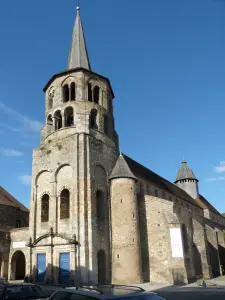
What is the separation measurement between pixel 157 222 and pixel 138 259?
3817 millimetres

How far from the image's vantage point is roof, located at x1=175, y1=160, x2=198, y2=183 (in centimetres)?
5478

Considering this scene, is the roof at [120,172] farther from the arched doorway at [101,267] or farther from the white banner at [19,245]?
the white banner at [19,245]

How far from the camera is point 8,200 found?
32.1 meters

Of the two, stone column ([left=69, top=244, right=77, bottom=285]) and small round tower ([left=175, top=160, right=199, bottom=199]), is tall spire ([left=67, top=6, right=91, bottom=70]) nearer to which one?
stone column ([left=69, top=244, right=77, bottom=285])

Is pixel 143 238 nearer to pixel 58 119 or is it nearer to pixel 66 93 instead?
pixel 58 119

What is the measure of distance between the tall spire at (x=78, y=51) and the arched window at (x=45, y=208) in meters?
12.6

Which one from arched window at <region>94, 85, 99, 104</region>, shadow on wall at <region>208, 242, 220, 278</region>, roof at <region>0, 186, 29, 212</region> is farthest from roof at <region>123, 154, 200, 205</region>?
roof at <region>0, 186, 29, 212</region>

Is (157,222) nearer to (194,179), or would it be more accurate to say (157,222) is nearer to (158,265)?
(158,265)

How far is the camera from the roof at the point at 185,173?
5478 centimetres

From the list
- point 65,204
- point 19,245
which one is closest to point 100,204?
point 65,204

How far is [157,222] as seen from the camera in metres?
26.0

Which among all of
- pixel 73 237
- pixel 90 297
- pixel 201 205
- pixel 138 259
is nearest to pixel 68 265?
pixel 73 237

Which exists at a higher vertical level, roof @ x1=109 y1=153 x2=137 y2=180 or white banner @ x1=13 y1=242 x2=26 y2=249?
roof @ x1=109 y1=153 x2=137 y2=180

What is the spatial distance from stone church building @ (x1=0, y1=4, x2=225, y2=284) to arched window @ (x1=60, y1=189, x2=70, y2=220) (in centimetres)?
8
